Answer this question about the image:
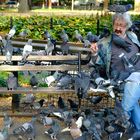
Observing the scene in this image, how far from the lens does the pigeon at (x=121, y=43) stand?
6.36 m

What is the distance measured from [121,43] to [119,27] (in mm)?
191

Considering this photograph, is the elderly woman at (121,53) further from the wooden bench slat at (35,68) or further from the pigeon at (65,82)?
the wooden bench slat at (35,68)

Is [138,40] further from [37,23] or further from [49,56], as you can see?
[37,23]

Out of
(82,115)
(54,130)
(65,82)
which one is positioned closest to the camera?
(54,130)

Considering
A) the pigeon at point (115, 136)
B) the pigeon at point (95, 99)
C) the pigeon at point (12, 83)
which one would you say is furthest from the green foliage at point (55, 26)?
the pigeon at point (115, 136)

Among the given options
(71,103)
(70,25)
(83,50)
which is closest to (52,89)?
(71,103)

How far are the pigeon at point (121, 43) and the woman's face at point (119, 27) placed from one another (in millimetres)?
55

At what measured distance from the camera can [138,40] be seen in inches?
269

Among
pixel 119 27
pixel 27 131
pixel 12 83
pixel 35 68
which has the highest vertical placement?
pixel 119 27

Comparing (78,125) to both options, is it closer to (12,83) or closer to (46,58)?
(12,83)

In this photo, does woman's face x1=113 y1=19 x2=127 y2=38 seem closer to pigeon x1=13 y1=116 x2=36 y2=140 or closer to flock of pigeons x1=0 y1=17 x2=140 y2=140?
flock of pigeons x1=0 y1=17 x2=140 y2=140

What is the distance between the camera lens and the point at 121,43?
6.36 metres

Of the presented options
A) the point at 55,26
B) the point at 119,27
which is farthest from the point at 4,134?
the point at 55,26

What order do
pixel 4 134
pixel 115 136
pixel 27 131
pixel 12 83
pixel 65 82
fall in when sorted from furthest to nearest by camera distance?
1. pixel 12 83
2. pixel 65 82
3. pixel 27 131
4. pixel 115 136
5. pixel 4 134
